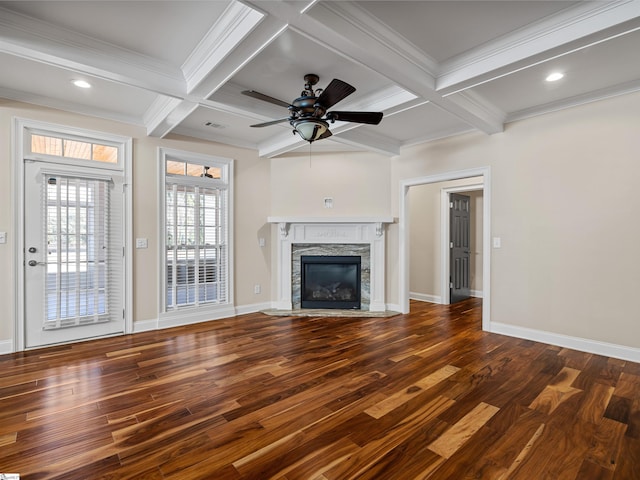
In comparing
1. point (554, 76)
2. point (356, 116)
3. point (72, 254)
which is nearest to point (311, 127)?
point (356, 116)

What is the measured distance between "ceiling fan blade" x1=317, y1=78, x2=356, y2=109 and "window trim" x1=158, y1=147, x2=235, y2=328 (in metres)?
2.55

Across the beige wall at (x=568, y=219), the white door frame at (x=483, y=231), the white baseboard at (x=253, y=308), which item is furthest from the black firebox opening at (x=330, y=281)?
the beige wall at (x=568, y=219)

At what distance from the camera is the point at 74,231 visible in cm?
372

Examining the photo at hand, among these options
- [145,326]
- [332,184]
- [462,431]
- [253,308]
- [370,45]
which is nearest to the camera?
[462,431]

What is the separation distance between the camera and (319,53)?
2672 millimetres

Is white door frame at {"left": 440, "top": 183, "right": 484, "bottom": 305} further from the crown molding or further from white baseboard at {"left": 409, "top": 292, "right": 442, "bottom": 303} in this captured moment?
the crown molding

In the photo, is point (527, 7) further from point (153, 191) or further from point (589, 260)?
point (153, 191)

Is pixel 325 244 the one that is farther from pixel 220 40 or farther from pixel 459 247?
pixel 220 40

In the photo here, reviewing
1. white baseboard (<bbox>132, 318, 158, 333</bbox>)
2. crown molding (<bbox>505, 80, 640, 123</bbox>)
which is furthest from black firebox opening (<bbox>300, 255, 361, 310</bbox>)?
crown molding (<bbox>505, 80, 640, 123</bbox>)

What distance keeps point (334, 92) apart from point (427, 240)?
13.9 feet

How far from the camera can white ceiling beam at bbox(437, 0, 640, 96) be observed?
2137mm

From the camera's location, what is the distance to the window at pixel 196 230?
4445mm

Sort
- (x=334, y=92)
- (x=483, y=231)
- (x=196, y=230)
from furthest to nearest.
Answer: (x=196, y=230) → (x=483, y=231) → (x=334, y=92)

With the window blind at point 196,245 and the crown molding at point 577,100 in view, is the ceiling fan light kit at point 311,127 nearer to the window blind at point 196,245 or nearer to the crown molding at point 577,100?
the window blind at point 196,245
